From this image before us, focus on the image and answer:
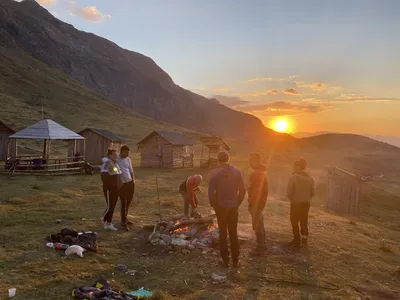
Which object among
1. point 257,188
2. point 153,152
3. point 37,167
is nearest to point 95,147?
point 153,152

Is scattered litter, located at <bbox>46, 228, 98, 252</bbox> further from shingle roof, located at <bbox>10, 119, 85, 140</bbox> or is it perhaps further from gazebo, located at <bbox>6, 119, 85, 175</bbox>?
shingle roof, located at <bbox>10, 119, 85, 140</bbox>

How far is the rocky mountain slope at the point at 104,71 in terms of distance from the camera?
14100 centimetres

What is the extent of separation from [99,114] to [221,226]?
86.9 m

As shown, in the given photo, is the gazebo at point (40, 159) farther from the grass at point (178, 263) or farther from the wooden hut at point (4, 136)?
the grass at point (178, 263)

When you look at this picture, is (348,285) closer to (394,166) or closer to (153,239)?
(153,239)

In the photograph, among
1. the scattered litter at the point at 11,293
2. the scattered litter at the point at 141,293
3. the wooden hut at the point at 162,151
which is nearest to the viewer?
the scattered litter at the point at 11,293

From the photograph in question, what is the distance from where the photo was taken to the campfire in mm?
8805

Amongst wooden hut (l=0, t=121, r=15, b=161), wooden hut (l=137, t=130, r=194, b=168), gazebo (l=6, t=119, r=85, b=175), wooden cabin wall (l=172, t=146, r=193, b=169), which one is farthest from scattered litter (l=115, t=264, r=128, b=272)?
wooden cabin wall (l=172, t=146, r=193, b=169)

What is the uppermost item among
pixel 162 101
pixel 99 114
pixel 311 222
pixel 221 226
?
pixel 162 101

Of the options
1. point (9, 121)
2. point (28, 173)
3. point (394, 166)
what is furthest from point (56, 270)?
point (394, 166)

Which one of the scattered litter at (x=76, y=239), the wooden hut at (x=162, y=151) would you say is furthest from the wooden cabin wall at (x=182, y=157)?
the scattered litter at (x=76, y=239)

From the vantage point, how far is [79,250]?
7.94m

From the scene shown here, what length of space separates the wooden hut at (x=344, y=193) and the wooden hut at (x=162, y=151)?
680 inches

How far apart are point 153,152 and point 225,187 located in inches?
1148
